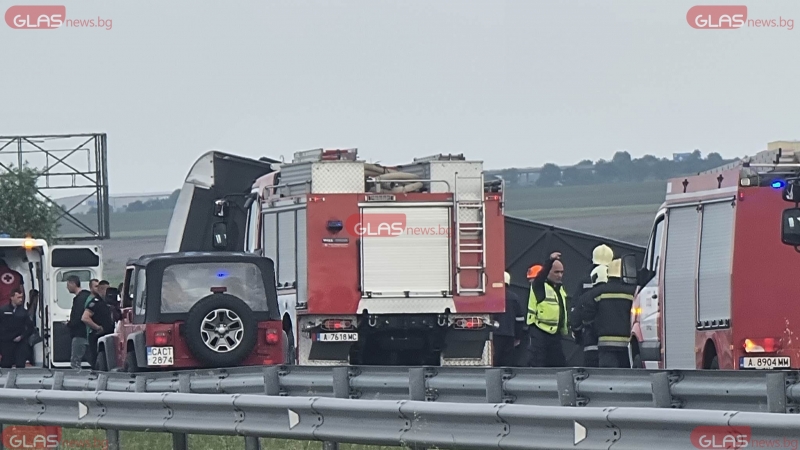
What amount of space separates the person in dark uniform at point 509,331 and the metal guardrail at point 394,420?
10637 mm

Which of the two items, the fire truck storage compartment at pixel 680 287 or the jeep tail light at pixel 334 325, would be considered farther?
the jeep tail light at pixel 334 325

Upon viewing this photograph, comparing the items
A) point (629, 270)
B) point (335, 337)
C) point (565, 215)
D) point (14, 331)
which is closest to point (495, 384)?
point (629, 270)

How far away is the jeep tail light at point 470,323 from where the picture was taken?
915 inches

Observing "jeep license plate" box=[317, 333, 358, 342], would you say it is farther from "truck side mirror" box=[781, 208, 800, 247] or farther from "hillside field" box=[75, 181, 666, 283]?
"hillside field" box=[75, 181, 666, 283]

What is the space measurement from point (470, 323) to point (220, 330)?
237 inches

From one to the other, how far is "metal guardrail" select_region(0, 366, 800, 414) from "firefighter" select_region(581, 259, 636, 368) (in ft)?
17.8

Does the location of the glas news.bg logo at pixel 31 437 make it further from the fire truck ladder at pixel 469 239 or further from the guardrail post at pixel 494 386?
the fire truck ladder at pixel 469 239

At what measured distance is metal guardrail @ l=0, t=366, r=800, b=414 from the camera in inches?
378

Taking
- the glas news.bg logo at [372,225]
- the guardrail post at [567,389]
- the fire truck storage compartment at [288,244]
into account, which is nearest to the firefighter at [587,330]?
the glas news.bg logo at [372,225]

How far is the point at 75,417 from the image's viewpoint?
1270 cm

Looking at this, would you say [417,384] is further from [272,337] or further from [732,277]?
[272,337]

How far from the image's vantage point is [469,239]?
76.5ft

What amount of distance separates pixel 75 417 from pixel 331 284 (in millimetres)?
10441

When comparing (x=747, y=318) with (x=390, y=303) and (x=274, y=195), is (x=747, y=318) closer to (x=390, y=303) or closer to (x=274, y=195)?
(x=390, y=303)
